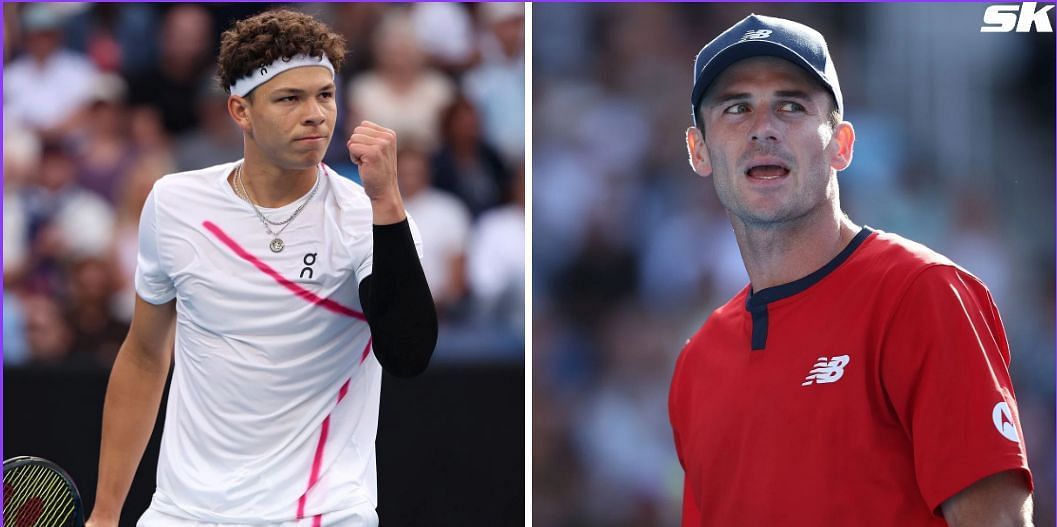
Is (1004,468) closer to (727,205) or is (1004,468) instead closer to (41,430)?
(727,205)

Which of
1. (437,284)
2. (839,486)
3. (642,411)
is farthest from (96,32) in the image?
(839,486)

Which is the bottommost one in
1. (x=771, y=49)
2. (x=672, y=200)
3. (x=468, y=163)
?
(x=672, y=200)

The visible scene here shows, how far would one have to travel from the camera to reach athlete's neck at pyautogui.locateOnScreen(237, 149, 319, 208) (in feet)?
11.3

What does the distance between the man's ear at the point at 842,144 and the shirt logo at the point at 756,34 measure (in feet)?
0.78

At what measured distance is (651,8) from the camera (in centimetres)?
719

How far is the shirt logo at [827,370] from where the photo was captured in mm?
2244

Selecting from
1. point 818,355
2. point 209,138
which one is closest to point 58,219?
point 209,138

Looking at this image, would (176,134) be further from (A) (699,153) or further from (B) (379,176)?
(A) (699,153)

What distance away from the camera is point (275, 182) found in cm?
346

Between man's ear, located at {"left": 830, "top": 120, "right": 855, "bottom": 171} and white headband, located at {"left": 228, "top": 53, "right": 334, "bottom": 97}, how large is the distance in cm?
148

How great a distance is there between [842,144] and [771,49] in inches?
10.5

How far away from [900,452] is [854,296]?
11.7 inches

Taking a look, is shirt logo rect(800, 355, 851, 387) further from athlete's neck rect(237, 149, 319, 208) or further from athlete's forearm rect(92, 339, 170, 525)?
athlete's forearm rect(92, 339, 170, 525)

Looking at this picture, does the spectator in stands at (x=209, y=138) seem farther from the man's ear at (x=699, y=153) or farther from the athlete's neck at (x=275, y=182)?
the man's ear at (x=699, y=153)
